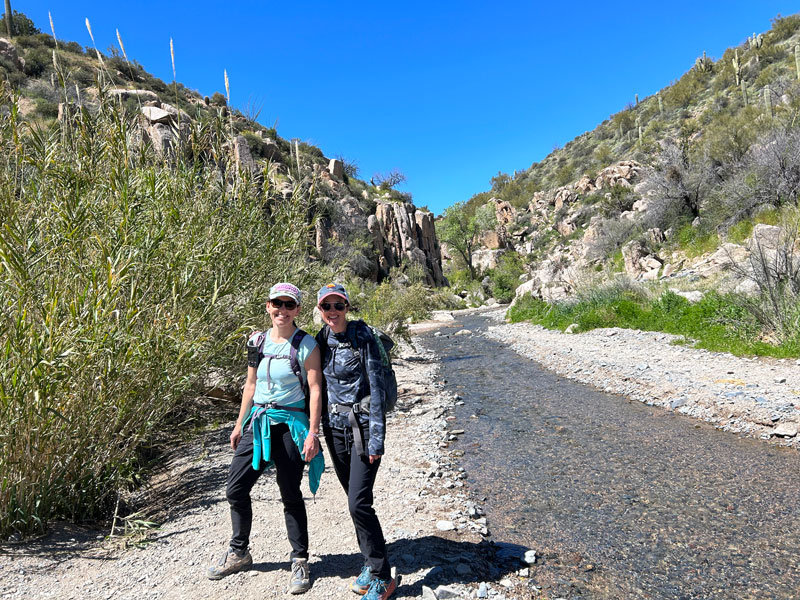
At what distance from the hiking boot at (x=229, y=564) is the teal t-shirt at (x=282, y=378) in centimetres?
102

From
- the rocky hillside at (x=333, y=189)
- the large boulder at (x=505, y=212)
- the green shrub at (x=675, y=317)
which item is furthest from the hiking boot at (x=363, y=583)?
the large boulder at (x=505, y=212)

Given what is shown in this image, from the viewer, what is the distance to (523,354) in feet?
43.6

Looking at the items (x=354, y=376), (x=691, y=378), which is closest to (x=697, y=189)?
(x=691, y=378)

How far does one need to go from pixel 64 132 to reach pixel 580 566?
529 cm

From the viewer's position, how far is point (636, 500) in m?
4.25

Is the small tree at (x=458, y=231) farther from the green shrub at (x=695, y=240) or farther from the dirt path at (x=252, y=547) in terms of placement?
the dirt path at (x=252, y=547)

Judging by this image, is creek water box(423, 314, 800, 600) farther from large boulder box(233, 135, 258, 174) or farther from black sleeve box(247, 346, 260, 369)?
large boulder box(233, 135, 258, 174)

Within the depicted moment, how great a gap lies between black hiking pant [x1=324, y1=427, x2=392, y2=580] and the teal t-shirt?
0.36 m

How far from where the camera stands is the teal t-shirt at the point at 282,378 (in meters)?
2.79

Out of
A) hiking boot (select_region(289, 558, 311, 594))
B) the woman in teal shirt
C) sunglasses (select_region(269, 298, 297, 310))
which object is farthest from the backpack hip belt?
hiking boot (select_region(289, 558, 311, 594))

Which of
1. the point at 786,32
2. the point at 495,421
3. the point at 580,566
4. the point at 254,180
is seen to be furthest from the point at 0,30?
the point at 786,32

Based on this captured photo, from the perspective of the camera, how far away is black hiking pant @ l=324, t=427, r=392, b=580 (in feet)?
8.57

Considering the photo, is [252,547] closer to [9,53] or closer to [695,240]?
[695,240]

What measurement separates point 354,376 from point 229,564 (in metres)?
1.49
